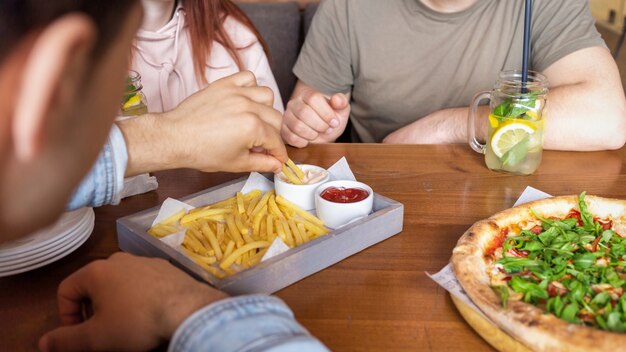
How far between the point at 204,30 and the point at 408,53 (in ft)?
2.53

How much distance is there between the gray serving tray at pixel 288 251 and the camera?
1053mm

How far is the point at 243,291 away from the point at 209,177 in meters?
0.61

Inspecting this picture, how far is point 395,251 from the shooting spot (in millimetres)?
1242

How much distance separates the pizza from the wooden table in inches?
2.9

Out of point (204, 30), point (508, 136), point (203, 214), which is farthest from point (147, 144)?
point (204, 30)

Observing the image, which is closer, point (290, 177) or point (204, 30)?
point (290, 177)

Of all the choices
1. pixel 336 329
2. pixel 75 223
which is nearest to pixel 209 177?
pixel 75 223

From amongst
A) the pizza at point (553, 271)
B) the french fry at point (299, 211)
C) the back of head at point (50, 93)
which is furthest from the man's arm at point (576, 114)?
the back of head at point (50, 93)

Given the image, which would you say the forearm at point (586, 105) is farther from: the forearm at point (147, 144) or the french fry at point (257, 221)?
the forearm at point (147, 144)

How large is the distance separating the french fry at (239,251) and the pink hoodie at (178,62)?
1216 millimetres

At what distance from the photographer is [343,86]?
2391mm

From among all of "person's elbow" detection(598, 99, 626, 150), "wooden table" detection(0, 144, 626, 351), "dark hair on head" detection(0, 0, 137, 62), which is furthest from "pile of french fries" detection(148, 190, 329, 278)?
"person's elbow" detection(598, 99, 626, 150)

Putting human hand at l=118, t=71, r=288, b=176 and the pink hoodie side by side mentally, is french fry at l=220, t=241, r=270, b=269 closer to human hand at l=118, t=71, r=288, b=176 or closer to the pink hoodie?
human hand at l=118, t=71, r=288, b=176

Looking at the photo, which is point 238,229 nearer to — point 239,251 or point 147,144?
point 239,251
